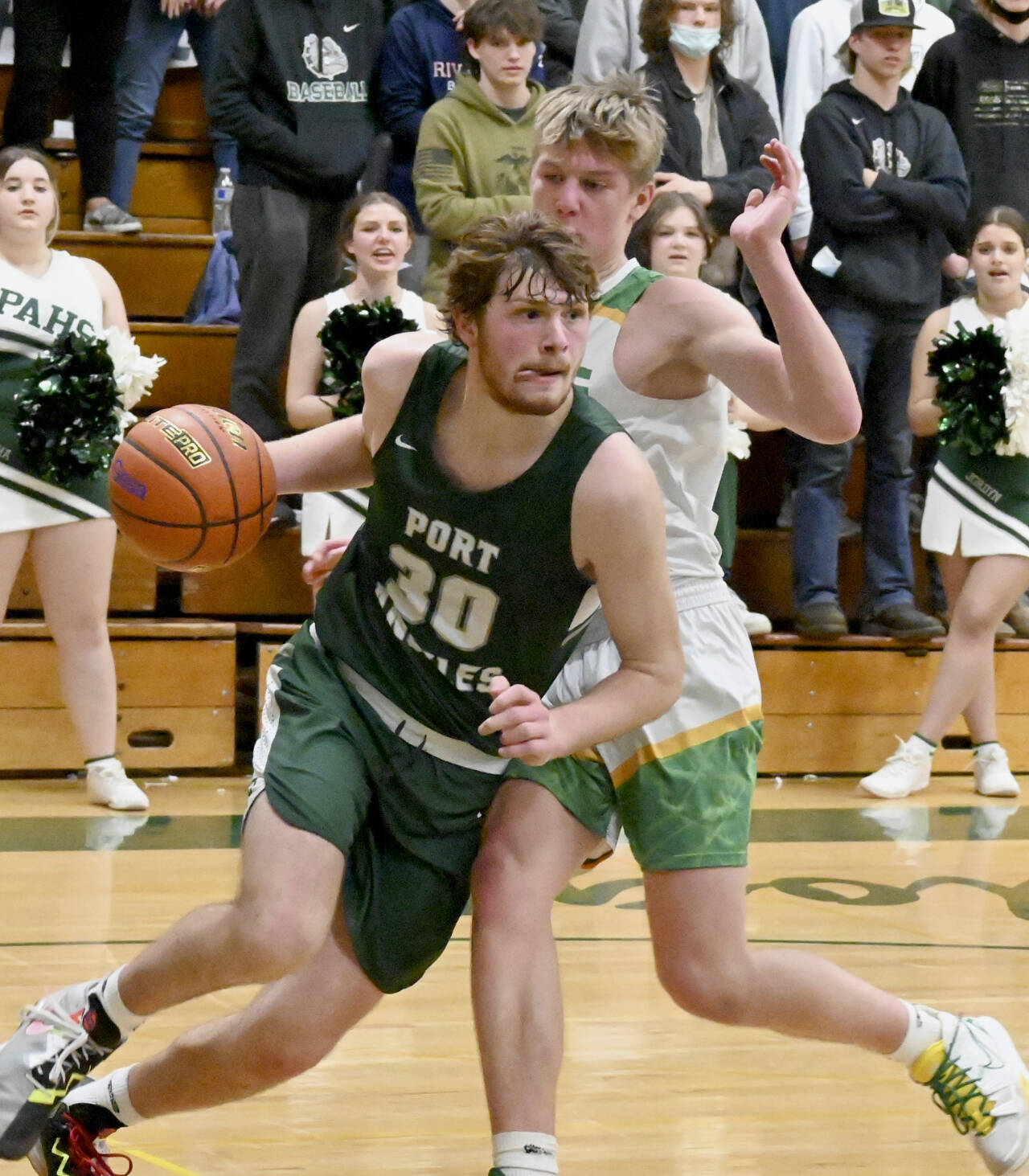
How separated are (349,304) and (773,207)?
12.4ft

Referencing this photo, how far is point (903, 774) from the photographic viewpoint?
671 centimetres

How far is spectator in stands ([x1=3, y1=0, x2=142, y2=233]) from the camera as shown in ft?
23.9

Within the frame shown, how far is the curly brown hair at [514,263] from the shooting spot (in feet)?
8.32

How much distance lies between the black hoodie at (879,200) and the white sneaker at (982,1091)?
4174mm

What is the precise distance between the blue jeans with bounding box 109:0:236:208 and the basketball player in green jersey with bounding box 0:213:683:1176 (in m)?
5.40

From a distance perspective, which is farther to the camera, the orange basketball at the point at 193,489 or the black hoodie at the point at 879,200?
the black hoodie at the point at 879,200

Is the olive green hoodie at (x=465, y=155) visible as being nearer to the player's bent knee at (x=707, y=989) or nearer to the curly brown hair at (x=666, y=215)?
the curly brown hair at (x=666, y=215)

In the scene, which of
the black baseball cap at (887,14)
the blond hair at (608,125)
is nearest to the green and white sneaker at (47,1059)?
the blond hair at (608,125)

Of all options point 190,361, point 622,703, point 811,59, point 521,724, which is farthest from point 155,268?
point 521,724

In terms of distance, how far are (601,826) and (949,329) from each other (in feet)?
14.4

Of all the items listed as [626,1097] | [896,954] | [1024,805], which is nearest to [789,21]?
[1024,805]

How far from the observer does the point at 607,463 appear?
102 inches

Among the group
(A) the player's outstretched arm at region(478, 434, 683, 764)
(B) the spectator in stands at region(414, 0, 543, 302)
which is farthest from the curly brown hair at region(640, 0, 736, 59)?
(A) the player's outstretched arm at region(478, 434, 683, 764)

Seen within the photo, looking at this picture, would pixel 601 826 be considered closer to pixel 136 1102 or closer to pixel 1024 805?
pixel 136 1102
